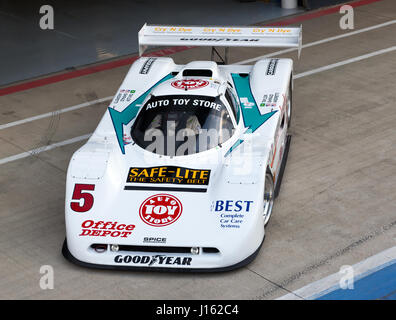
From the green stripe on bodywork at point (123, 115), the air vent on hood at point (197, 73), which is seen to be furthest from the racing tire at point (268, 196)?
the air vent on hood at point (197, 73)

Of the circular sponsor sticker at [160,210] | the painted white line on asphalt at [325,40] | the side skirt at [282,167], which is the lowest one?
the side skirt at [282,167]

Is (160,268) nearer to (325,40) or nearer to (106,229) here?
(106,229)

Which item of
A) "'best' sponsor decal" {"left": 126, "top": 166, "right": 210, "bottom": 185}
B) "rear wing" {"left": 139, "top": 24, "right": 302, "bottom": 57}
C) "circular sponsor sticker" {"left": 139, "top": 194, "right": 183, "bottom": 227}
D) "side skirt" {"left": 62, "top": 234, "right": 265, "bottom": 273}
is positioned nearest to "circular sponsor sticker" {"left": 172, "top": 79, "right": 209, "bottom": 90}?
"rear wing" {"left": 139, "top": 24, "right": 302, "bottom": 57}

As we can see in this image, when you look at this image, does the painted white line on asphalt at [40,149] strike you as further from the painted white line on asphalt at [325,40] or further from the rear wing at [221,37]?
the painted white line on asphalt at [325,40]

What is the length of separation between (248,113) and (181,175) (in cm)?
159

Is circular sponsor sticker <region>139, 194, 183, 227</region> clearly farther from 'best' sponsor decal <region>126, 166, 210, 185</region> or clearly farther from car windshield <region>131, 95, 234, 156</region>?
car windshield <region>131, 95, 234, 156</region>

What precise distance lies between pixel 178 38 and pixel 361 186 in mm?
3217

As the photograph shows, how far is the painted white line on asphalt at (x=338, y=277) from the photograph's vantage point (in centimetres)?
704

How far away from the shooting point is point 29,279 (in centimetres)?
737

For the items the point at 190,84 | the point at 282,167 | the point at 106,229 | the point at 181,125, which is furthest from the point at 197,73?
the point at 106,229

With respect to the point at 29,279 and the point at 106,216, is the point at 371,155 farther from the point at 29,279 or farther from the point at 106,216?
the point at 29,279

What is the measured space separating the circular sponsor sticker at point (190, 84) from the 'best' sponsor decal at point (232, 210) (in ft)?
6.21

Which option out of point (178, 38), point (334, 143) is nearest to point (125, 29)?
point (178, 38)

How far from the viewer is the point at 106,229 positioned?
738 cm
